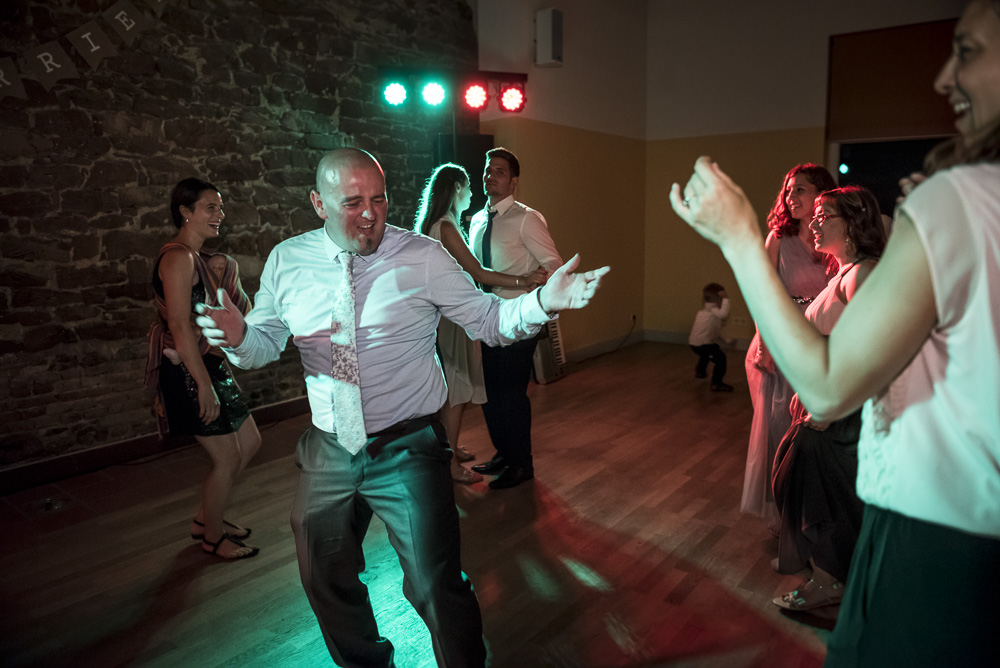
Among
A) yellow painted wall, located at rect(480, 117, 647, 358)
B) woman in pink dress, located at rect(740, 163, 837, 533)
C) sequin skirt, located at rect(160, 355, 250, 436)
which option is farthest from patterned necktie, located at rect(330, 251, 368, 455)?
yellow painted wall, located at rect(480, 117, 647, 358)

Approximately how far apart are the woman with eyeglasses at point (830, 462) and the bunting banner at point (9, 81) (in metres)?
4.22

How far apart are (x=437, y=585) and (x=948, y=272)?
1.42 meters

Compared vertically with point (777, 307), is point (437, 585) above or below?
below

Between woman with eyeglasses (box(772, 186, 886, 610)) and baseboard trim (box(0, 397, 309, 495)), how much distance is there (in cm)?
390

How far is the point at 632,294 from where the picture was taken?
818cm

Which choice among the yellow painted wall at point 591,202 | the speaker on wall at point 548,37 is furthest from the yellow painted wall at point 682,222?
the speaker on wall at point 548,37

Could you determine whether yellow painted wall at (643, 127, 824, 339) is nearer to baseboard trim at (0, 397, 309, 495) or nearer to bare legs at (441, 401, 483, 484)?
bare legs at (441, 401, 483, 484)

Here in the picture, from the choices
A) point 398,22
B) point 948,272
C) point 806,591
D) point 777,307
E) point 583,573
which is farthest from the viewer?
point 398,22

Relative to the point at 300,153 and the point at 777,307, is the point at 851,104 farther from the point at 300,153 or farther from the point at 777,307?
the point at 777,307

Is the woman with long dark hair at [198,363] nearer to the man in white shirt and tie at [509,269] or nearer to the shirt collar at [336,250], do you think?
the shirt collar at [336,250]

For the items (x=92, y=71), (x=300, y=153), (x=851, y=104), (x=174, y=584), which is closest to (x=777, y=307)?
(x=174, y=584)

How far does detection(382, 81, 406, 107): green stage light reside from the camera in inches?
222

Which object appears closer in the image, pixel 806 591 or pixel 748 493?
pixel 806 591

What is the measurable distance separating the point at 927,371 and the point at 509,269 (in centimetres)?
295
